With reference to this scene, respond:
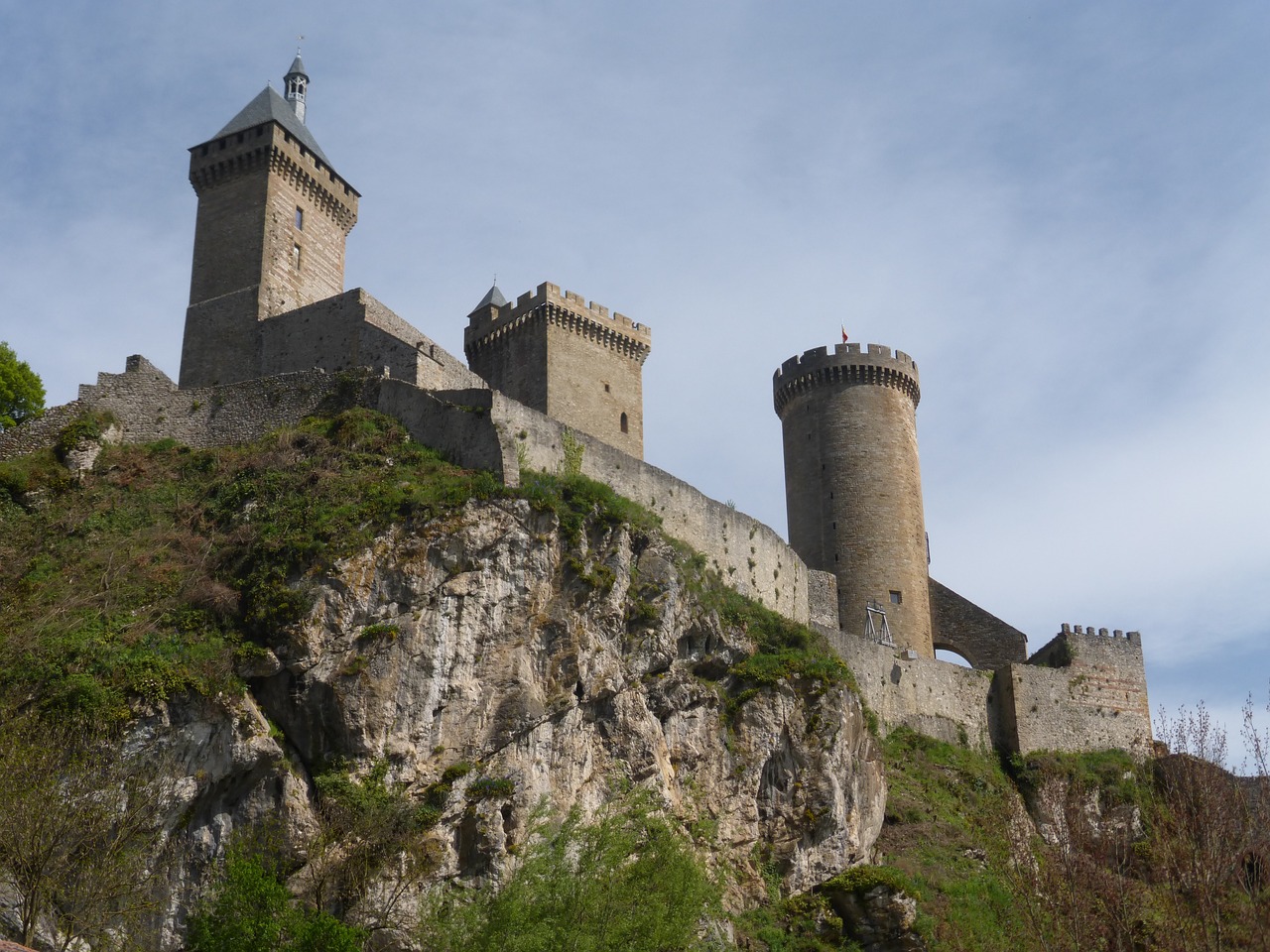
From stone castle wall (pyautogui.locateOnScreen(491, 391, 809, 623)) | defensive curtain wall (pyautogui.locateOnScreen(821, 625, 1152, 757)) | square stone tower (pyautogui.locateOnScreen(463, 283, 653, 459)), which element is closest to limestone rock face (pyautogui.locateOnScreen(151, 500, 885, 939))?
stone castle wall (pyautogui.locateOnScreen(491, 391, 809, 623))

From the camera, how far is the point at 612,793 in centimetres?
2945

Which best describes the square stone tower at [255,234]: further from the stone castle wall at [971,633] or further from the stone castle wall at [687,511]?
the stone castle wall at [971,633]

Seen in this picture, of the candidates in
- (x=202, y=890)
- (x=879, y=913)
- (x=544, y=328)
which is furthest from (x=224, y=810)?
(x=544, y=328)

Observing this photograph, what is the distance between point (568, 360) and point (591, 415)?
5.77 ft

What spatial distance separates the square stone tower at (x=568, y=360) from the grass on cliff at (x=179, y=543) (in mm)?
8228

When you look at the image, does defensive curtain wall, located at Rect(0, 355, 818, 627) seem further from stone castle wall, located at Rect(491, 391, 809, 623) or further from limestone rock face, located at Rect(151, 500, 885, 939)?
limestone rock face, located at Rect(151, 500, 885, 939)

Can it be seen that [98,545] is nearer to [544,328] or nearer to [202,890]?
[202,890]

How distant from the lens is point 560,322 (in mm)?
41688

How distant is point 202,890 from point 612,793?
28.4 feet

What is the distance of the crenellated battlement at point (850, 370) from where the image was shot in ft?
162

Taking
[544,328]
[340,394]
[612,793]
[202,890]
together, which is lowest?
[202,890]

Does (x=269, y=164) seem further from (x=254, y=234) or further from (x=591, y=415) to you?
(x=591, y=415)

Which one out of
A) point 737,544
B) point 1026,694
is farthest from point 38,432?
point 1026,694

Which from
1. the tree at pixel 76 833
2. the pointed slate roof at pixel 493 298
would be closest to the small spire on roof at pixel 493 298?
the pointed slate roof at pixel 493 298
